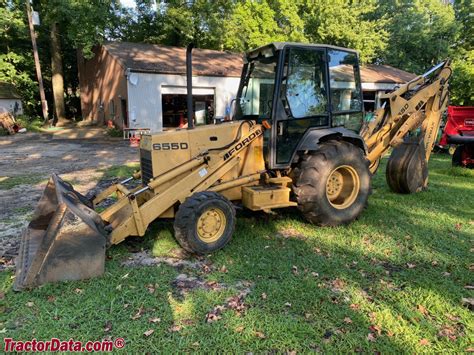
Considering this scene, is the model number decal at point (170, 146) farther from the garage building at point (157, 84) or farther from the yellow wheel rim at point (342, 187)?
the garage building at point (157, 84)

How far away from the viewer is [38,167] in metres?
11.0

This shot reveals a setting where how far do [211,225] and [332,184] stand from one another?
210cm

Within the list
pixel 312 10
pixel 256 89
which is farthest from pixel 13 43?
pixel 256 89

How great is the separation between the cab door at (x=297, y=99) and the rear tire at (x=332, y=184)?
331mm

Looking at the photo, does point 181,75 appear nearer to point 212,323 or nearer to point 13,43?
point 13,43

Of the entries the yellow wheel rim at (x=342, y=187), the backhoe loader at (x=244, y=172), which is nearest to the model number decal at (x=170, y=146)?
the backhoe loader at (x=244, y=172)

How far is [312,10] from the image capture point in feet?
86.4

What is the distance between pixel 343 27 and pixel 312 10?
8.78ft

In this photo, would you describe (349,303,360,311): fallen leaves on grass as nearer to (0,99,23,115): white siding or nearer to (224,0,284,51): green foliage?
(224,0,284,51): green foliage

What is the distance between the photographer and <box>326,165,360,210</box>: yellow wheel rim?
5.55 metres

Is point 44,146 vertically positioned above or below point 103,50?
below

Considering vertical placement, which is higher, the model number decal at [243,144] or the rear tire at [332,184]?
the model number decal at [243,144]

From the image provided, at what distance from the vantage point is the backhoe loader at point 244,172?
394 centimetres

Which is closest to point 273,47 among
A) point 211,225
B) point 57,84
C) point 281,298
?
point 211,225
